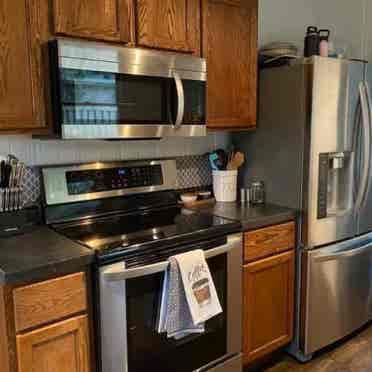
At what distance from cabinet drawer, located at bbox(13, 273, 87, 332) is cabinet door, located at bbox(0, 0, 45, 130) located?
636mm

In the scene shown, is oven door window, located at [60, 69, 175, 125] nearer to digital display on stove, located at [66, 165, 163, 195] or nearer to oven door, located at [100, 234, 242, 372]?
digital display on stove, located at [66, 165, 163, 195]

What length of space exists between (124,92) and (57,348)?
3.46 feet

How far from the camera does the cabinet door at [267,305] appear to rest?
6.84ft

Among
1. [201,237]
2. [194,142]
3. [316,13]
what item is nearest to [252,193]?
[194,142]

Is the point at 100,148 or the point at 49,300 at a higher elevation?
the point at 100,148

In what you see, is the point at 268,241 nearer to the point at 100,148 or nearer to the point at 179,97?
the point at 179,97

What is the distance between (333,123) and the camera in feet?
7.32

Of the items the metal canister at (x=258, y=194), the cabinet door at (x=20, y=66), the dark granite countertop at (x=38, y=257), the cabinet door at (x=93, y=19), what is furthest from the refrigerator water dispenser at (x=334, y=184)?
the cabinet door at (x=20, y=66)

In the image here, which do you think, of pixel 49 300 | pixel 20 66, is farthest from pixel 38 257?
pixel 20 66

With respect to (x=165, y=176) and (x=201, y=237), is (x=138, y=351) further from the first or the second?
(x=165, y=176)

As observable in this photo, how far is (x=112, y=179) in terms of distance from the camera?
2086 mm

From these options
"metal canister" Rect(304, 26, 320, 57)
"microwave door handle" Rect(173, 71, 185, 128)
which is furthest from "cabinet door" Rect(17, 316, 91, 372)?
"metal canister" Rect(304, 26, 320, 57)

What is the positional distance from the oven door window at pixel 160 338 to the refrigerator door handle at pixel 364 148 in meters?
1.07

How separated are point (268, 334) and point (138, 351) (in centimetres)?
88
